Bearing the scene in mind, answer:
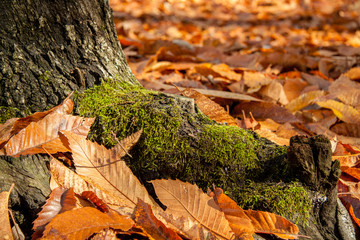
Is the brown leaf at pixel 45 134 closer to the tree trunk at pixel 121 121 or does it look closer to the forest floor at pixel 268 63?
the tree trunk at pixel 121 121

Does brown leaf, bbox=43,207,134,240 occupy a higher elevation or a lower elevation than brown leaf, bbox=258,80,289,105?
higher

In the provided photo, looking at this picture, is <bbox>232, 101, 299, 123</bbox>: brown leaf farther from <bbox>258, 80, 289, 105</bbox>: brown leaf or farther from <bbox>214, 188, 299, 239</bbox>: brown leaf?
<bbox>214, 188, 299, 239</bbox>: brown leaf

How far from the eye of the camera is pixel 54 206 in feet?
3.27

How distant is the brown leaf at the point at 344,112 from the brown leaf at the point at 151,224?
159cm

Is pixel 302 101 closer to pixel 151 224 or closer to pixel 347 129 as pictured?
pixel 347 129

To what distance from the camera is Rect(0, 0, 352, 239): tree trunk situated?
1150 mm

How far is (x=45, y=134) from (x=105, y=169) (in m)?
0.27

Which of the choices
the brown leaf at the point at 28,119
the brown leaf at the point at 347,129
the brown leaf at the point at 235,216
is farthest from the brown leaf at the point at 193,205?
the brown leaf at the point at 347,129

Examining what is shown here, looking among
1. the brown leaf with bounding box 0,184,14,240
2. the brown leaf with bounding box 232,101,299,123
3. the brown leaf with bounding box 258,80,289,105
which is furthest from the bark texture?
the brown leaf with bounding box 258,80,289,105

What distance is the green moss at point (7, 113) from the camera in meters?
1.30

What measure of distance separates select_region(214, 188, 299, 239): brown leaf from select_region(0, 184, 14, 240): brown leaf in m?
0.67

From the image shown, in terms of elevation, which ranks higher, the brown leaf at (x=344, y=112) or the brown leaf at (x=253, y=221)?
the brown leaf at (x=253, y=221)

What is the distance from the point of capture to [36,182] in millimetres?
1115

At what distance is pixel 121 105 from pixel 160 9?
5.86m
